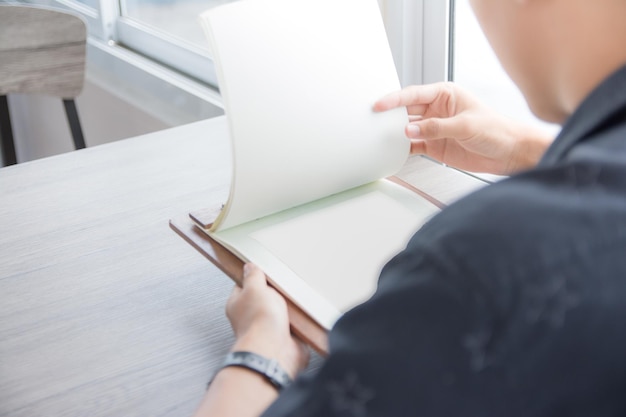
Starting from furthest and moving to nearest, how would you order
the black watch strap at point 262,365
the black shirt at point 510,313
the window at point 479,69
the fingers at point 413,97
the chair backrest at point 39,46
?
1. the chair backrest at point 39,46
2. the window at point 479,69
3. the fingers at point 413,97
4. the black watch strap at point 262,365
5. the black shirt at point 510,313

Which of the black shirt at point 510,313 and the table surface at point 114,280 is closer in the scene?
the black shirt at point 510,313

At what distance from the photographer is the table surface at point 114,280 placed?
0.70 m

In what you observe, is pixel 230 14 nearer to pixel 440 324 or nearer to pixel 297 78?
pixel 297 78

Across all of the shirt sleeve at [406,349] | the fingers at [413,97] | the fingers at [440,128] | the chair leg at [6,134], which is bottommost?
the chair leg at [6,134]

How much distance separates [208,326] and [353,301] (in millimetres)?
154

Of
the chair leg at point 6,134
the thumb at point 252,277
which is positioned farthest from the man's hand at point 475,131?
the chair leg at point 6,134

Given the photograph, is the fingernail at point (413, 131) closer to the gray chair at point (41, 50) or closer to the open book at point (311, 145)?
the open book at point (311, 145)

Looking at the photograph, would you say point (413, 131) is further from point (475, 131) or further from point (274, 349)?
point (274, 349)

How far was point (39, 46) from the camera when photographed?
5.61 feet

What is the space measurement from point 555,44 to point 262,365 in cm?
31

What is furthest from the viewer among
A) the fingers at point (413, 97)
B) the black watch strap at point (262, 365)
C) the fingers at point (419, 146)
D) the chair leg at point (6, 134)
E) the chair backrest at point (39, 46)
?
the chair leg at point (6, 134)

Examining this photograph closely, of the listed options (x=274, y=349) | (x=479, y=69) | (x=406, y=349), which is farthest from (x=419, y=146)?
(x=406, y=349)

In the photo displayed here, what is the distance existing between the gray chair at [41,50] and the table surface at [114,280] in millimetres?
Result: 575

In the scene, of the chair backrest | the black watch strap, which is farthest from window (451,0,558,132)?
the chair backrest
